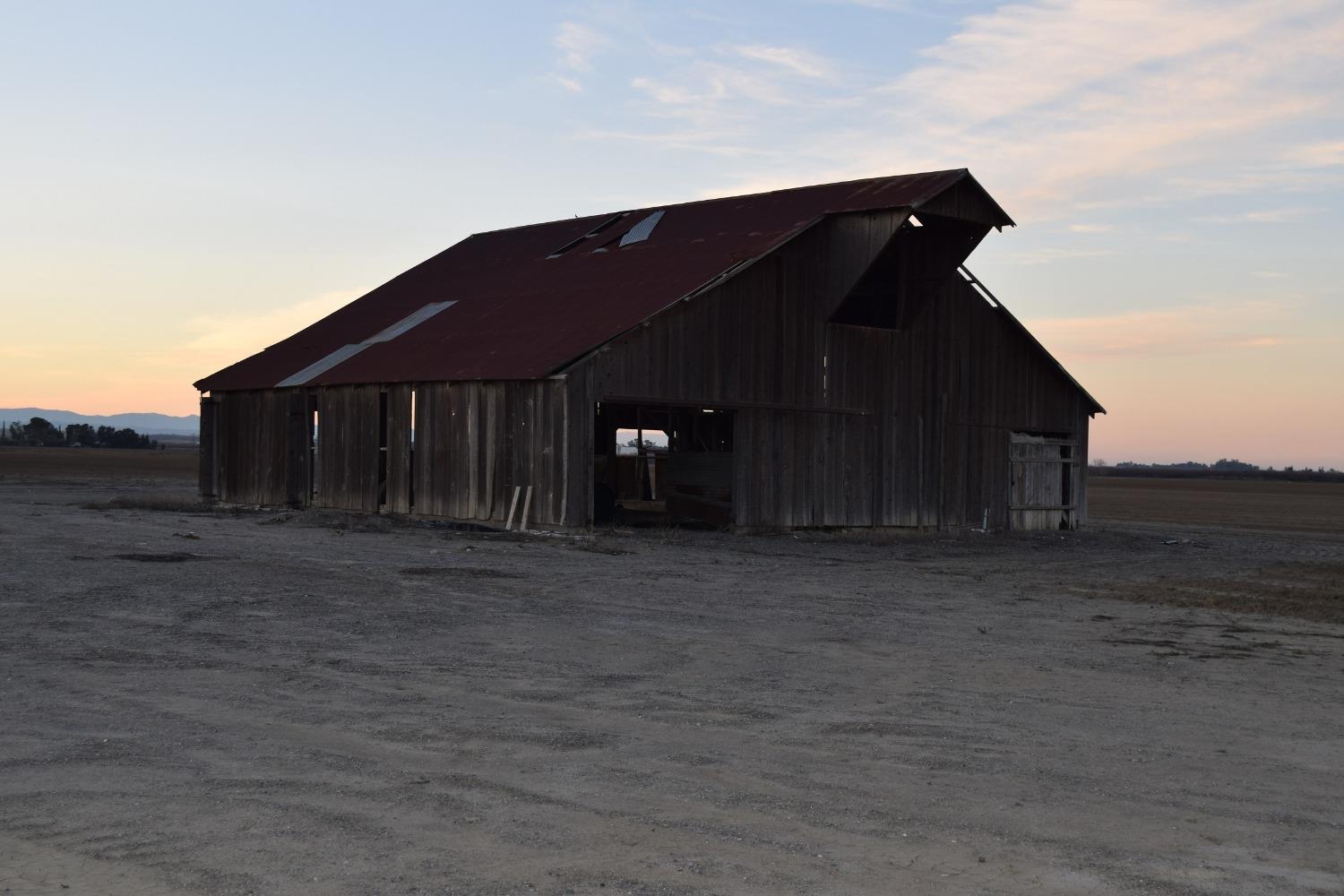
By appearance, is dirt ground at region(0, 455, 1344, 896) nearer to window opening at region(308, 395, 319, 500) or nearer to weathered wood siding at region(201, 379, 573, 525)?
weathered wood siding at region(201, 379, 573, 525)

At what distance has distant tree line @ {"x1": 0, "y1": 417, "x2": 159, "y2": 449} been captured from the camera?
121963 mm

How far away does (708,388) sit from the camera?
27812 mm

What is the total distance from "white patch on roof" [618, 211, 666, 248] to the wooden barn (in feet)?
0.42

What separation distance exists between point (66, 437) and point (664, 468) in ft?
341

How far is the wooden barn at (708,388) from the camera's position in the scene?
88.9ft

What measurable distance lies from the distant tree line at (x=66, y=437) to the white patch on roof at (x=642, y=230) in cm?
9650

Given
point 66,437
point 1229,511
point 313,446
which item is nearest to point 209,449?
point 313,446

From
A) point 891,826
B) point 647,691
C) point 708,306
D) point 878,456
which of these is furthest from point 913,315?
point 891,826

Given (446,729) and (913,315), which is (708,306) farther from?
(446,729)

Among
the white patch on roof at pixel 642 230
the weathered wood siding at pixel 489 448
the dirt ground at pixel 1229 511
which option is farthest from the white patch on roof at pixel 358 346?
the dirt ground at pixel 1229 511

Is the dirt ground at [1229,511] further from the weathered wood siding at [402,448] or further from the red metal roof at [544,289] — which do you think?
the weathered wood siding at [402,448]

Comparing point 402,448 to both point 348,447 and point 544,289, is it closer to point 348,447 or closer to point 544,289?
point 348,447

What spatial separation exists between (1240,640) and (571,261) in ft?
77.3

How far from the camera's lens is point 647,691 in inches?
417
